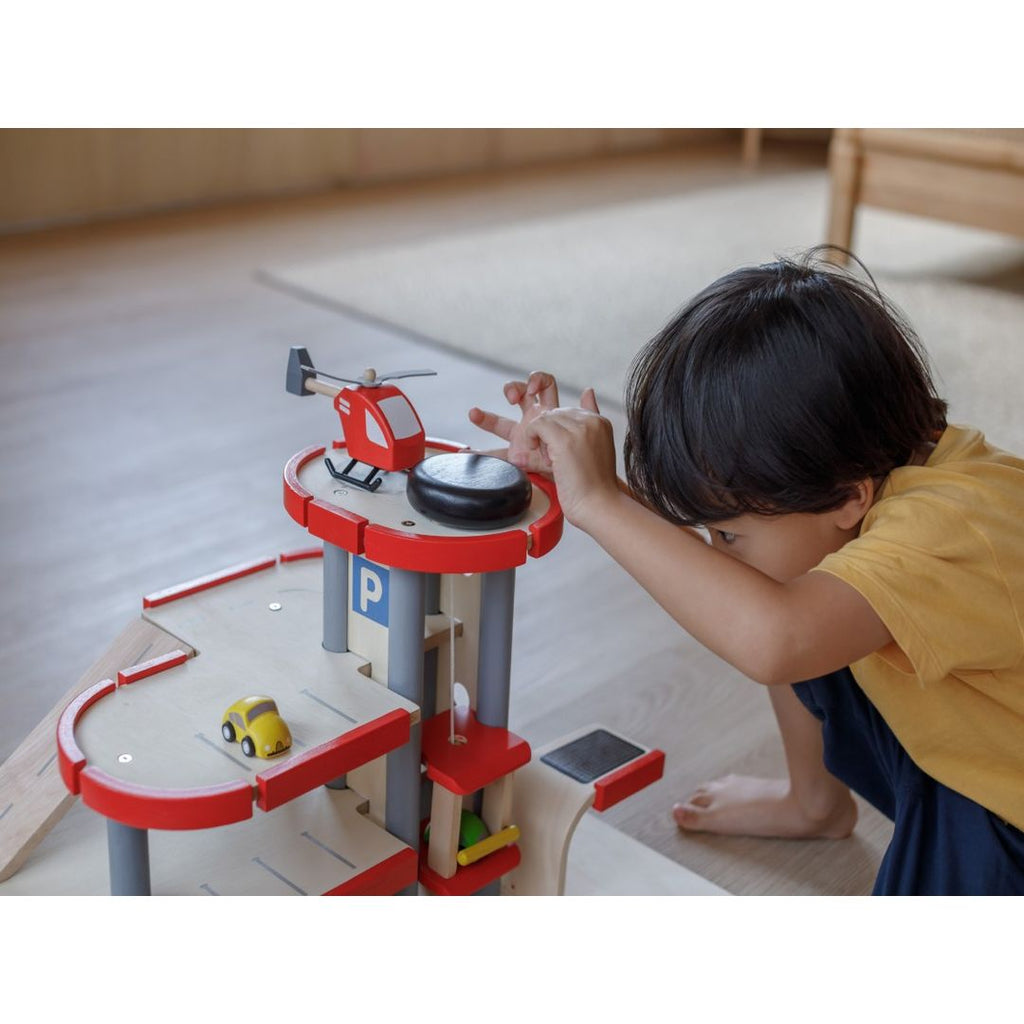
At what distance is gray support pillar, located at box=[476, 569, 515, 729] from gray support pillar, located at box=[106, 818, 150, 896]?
9.8 inches

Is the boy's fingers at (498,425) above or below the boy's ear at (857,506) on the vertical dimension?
below

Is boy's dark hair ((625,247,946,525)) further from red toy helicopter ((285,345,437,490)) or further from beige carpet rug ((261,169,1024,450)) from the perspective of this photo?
beige carpet rug ((261,169,1024,450))

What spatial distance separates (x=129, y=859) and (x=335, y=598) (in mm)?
212

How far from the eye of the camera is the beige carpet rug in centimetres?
221

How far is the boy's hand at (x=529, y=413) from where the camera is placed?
895 millimetres

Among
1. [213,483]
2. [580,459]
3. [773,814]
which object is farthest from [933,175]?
[580,459]

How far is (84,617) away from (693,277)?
167 cm

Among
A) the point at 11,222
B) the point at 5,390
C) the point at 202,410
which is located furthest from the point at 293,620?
the point at 11,222

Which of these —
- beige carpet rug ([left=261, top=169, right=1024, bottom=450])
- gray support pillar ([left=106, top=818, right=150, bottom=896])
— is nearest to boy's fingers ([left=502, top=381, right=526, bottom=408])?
gray support pillar ([left=106, top=818, right=150, bottom=896])

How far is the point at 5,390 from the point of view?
1960 mm

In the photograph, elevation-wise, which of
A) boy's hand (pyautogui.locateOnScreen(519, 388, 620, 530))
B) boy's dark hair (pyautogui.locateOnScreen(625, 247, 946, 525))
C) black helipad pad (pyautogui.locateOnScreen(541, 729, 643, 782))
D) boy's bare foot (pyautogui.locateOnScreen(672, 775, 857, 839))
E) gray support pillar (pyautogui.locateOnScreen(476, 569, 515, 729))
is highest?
boy's dark hair (pyautogui.locateOnScreen(625, 247, 946, 525))

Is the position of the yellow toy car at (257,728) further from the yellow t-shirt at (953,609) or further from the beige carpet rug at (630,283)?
the beige carpet rug at (630,283)

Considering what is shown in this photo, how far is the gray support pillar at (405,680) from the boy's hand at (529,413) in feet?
0.43

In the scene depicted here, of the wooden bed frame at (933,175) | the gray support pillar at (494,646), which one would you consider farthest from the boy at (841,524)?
the wooden bed frame at (933,175)
